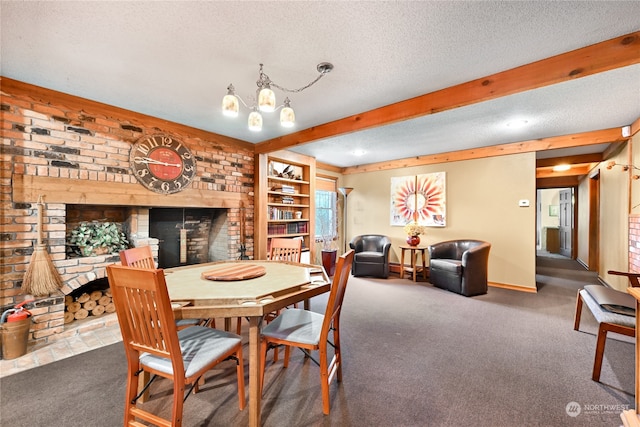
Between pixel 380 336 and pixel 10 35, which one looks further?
pixel 380 336

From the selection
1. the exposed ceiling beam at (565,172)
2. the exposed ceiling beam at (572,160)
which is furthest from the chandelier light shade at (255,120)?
the exposed ceiling beam at (565,172)

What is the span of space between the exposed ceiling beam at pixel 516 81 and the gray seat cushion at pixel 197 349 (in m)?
2.46

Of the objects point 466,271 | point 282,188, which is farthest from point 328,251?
point 466,271

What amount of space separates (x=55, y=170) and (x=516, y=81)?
411 cm

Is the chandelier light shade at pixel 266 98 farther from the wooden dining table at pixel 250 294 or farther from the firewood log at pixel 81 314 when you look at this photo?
the firewood log at pixel 81 314

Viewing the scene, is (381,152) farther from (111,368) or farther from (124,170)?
(111,368)

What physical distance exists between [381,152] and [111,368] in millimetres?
4667

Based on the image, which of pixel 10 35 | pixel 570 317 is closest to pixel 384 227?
pixel 570 317

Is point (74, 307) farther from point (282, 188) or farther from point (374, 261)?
point (374, 261)

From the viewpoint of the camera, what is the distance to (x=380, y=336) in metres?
2.60

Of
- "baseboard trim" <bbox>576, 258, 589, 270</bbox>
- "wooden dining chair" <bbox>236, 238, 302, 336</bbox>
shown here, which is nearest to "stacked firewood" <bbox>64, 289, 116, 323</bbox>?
"wooden dining chair" <bbox>236, 238, 302, 336</bbox>

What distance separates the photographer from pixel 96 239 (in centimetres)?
278

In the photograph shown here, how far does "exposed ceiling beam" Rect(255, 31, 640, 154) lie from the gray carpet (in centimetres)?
219

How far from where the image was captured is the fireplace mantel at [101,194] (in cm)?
232
